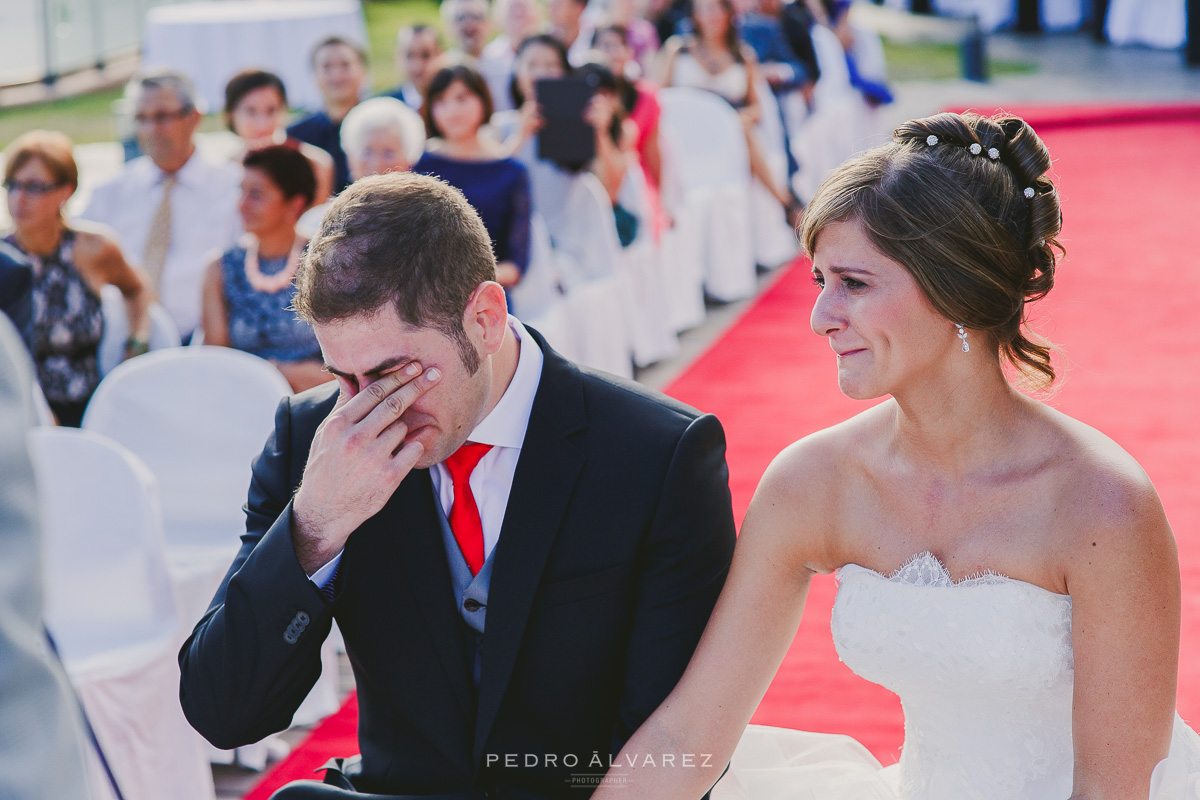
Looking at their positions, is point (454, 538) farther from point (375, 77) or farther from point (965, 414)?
point (375, 77)

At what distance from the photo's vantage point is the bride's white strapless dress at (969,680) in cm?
181

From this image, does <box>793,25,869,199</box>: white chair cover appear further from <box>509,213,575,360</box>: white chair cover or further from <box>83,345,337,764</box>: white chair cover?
<box>83,345,337,764</box>: white chair cover

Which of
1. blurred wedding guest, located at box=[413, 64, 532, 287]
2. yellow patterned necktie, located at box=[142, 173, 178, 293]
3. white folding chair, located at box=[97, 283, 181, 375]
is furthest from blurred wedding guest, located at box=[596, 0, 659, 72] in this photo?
white folding chair, located at box=[97, 283, 181, 375]

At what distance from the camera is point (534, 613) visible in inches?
71.8

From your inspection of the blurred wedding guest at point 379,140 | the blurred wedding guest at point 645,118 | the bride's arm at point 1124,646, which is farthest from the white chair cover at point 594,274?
the bride's arm at point 1124,646

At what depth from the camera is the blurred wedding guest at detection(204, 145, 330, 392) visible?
171 inches

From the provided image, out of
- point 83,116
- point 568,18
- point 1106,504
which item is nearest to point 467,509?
point 1106,504

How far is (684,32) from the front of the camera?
10031 mm

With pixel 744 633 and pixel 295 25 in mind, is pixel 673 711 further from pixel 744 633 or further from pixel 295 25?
pixel 295 25

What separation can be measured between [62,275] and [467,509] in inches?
116

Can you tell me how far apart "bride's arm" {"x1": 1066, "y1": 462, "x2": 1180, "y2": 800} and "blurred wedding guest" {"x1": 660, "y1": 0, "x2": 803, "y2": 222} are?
6736mm

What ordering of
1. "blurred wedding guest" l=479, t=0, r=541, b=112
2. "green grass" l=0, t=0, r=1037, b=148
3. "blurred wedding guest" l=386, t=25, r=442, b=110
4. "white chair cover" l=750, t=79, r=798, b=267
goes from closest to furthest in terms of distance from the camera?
1. "blurred wedding guest" l=386, t=25, r=442, b=110
2. "blurred wedding guest" l=479, t=0, r=541, b=112
3. "white chair cover" l=750, t=79, r=798, b=267
4. "green grass" l=0, t=0, r=1037, b=148

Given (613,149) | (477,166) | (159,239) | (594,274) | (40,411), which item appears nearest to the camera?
(40,411)

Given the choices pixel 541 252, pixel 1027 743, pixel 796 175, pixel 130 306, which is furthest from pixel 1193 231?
pixel 1027 743
